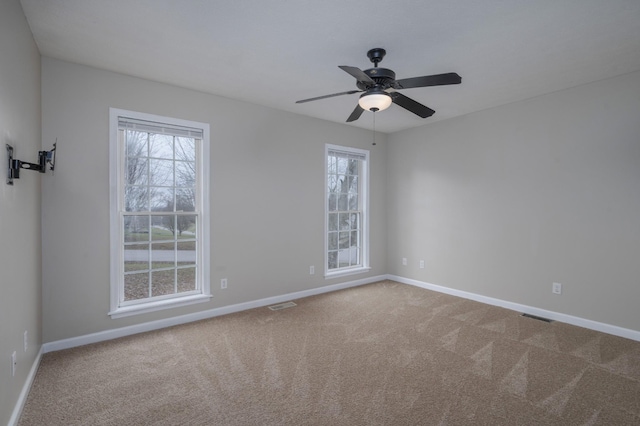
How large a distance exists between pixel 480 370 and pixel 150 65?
3.95 meters

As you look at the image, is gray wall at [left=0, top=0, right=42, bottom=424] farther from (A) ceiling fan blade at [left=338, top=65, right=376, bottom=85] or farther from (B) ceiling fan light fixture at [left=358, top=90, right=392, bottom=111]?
(B) ceiling fan light fixture at [left=358, top=90, right=392, bottom=111]

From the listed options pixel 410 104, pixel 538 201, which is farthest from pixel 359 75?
pixel 538 201

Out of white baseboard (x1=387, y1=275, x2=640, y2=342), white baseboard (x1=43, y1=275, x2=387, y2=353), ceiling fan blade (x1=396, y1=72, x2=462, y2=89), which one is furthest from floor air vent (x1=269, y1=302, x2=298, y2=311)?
ceiling fan blade (x1=396, y1=72, x2=462, y2=89)

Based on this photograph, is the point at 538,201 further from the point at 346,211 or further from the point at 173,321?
the point at 173,321

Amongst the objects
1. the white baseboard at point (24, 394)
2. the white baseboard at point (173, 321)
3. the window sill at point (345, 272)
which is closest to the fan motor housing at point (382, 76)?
the white baseboard at point (173, 321)

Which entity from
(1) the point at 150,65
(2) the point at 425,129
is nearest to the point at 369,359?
(1) the point at 150,65

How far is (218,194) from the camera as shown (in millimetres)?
3811

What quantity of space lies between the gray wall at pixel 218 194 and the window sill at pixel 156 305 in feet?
0.23

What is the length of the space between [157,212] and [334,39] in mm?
2503

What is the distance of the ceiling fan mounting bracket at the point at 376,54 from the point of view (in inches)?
104

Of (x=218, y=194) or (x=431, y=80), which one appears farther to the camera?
(x=218, y=194)

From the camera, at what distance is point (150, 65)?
119 inches

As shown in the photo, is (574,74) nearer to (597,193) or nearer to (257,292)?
(597,193)

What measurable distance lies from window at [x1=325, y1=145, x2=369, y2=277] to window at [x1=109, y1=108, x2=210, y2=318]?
1.91 metres
